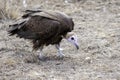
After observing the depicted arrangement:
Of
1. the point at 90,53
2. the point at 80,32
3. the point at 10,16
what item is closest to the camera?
the point at 90,53

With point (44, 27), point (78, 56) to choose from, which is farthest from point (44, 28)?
point (78, 56)

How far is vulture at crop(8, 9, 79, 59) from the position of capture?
21.7 feet

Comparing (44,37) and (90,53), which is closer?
(44,37)

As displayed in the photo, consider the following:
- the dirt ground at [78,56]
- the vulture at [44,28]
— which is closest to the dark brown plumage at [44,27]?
the vulture at [44,28]

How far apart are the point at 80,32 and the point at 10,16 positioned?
180cm

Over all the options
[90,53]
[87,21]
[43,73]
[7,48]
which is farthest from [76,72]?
[87,21]

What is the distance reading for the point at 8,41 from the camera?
314 inches

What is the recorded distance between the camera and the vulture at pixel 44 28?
6.62m

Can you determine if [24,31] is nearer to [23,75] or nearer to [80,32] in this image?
[23,75]

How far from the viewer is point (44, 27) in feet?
21.9

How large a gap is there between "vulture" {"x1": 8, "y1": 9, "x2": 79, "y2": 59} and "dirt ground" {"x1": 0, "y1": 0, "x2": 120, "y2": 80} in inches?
12.9

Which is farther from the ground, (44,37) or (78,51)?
(44,37)

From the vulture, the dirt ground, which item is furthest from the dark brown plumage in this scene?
the dirt ground

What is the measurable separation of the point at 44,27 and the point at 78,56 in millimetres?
869
